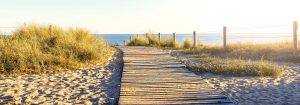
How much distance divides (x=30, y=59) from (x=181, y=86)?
437cm

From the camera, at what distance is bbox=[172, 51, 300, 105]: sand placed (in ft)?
22.0

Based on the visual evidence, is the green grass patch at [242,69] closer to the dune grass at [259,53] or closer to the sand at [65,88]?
the sand at [65,88]

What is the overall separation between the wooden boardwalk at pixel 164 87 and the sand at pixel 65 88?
10.4 inches

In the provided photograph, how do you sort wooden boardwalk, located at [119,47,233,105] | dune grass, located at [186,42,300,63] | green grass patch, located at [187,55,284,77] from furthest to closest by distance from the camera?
1. dune grass, located at [186,42,300,63]
2. green grass patch, located at [187,55,284,77]
3. wooden boardwalk, located at [119,47,233,105]

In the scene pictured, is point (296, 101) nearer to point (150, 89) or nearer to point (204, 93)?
point (204, 93)

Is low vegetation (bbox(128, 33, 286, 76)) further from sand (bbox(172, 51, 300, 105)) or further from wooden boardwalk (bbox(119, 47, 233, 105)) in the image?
wooden boardwalk (bbox(119, 47, 233, 105))

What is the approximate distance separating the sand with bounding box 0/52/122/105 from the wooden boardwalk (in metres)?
0.26

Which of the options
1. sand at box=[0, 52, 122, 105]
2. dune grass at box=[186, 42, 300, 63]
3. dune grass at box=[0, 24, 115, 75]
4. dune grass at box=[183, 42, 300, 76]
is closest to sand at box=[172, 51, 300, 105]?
dune grass at box=[183, 42, 300, 76]

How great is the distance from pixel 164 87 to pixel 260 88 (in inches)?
71.7

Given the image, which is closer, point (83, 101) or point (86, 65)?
point (83, 101)

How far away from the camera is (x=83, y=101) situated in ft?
21.7

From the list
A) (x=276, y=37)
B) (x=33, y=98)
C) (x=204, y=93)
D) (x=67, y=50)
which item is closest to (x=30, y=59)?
(x=67, y=50)

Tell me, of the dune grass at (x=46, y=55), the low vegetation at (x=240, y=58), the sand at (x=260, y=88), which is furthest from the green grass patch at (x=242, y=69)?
the dune grass at (x=46, y=55)

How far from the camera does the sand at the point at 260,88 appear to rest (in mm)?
6716
